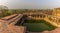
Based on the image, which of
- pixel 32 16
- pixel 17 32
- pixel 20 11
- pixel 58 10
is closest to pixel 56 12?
pixel 58 10

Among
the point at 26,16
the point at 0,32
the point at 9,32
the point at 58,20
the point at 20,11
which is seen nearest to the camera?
the point at 0,32

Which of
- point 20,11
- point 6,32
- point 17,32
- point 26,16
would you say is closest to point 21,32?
point 17,32

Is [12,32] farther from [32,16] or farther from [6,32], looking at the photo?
[32,16]

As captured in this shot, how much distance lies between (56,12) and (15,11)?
10560mm

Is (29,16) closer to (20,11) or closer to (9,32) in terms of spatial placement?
(20,11)

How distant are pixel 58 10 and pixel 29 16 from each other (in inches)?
247

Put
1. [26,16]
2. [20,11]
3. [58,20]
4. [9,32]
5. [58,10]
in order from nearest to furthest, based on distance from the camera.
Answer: [9,32], [58,20], [58,10], [26,16], [20,11]

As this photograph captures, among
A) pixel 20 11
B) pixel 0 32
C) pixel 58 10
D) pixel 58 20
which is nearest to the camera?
pixel 0 32

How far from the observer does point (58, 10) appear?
779 inches

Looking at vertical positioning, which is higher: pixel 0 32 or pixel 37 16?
pixel 0 32

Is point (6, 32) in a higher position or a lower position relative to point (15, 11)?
higher

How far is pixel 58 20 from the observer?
43.1 feet

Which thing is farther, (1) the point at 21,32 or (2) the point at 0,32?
(1) the point at 21,32

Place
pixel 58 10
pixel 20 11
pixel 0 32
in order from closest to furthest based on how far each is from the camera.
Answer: pixel 0 32 < pixel 58 10 < pixel 20 11
